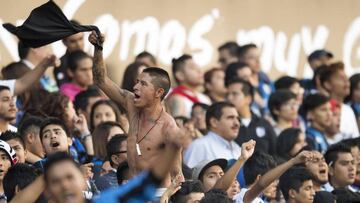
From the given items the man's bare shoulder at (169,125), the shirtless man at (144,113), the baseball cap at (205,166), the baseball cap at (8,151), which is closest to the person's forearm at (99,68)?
the shirtless man at (144,113)

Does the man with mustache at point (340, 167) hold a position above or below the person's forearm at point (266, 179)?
below

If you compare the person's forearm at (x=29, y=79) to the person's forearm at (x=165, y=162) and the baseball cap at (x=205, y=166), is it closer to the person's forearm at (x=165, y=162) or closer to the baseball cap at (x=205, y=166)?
the baseball cap at (x=205, y=166)

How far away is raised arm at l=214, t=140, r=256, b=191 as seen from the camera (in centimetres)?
1052

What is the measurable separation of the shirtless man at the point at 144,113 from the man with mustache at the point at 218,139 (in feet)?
7.33

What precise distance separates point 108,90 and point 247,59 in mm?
6134

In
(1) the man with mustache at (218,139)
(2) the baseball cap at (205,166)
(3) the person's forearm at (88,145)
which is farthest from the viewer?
(1) the man with mustache at (218,139)

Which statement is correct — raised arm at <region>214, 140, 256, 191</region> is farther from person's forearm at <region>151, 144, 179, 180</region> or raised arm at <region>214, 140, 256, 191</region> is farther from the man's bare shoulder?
person's forearm at <region>151, 144, 179, 180</region>

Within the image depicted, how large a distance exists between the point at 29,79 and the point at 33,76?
0.19 ft

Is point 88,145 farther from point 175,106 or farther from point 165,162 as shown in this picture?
point 165,162

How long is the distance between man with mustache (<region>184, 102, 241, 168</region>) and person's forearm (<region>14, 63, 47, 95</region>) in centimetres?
172

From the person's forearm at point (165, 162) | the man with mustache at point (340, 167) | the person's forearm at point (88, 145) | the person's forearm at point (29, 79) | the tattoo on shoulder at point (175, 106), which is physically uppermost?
the person's forearm at point (29, 79)

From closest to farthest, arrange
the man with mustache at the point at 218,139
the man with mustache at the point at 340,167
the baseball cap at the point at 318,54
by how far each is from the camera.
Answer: the man with mustache at the point at 218,139, the man with mustache at the point at 340,167, the baseball cap at the point at 318,54

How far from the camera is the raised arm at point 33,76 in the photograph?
39.2 ft

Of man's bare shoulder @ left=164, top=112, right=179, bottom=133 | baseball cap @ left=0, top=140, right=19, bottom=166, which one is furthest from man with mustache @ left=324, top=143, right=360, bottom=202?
baseball cap @ left=0, top=140, right=19, bottom=166
